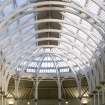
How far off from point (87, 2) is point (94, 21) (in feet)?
9.41

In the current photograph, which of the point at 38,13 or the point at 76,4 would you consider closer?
the point at 76,4

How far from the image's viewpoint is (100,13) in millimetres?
45500

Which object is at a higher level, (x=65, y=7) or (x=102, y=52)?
(x=65, y=7)

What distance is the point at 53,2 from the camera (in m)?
43.5

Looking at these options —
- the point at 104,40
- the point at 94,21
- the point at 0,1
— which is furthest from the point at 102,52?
the point at 0,1

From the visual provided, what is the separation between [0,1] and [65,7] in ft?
29.8

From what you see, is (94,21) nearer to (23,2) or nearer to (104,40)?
(104,40)

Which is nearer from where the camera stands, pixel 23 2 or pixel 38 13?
pixel 23 2

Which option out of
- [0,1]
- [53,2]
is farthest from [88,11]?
[0,1]

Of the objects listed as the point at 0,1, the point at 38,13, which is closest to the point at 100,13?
the point at 38,13

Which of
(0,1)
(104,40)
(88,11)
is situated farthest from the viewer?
(104,40)

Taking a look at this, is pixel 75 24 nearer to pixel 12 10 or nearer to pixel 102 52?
pixel 102 52

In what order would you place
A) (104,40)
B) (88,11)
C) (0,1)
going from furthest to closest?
(104,40) → (88,11) → (0,1)

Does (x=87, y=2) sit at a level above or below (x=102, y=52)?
above
